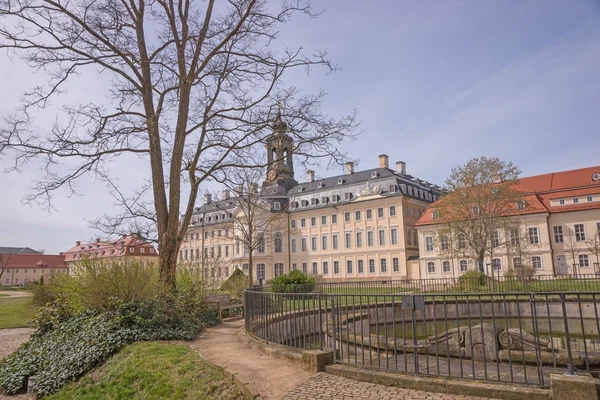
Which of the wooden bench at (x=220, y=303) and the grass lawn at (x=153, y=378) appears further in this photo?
the wooden bench at (x=220, y=303)

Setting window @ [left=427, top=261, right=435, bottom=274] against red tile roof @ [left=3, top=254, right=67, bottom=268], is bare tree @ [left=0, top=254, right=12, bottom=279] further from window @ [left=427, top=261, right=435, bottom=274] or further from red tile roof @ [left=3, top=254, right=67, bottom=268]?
window @ [left=427, top=261, right=435, bottom=274]

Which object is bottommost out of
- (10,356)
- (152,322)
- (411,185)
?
(10,356)

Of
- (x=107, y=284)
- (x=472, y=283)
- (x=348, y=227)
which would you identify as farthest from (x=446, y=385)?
(x=348, y=227)

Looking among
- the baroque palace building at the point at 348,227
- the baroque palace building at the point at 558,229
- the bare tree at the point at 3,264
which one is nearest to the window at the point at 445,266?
the baroque palace building at the point at 558,229

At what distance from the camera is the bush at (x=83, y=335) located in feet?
30.3

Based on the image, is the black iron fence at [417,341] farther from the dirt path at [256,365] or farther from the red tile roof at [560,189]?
the red tile roof at [560,189]

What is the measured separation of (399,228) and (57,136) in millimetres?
39380

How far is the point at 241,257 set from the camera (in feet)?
191

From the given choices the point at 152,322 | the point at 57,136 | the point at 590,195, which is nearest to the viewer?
the point at 152,322

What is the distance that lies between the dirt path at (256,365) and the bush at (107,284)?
2183mm

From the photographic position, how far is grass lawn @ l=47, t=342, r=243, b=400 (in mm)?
6219

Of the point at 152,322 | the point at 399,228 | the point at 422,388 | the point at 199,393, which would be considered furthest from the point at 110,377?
the point at 399,228

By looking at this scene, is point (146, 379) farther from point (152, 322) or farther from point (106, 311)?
point (106, 311)

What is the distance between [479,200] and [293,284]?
16.8m
